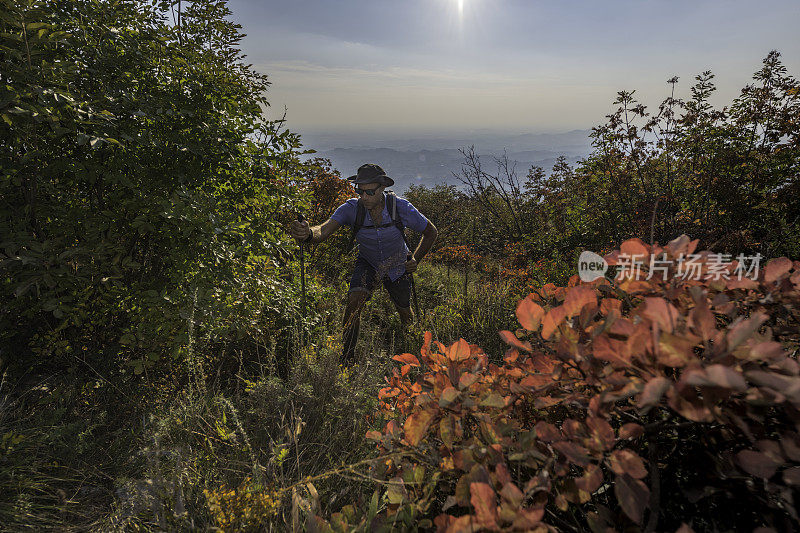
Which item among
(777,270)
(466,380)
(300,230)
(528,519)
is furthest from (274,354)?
(777,270)

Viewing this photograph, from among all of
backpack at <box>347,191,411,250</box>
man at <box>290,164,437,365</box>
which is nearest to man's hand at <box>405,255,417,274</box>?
man at <box>290,164,437,365</box>

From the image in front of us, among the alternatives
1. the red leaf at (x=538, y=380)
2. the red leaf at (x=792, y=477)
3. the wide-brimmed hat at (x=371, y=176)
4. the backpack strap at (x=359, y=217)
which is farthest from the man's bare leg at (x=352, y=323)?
the red leaf at (x=792, y=477)

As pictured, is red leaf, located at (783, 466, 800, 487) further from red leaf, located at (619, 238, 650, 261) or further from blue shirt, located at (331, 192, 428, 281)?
blue shirt, located at (331, 192, 428, 281)

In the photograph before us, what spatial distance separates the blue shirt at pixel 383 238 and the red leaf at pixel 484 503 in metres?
3.08

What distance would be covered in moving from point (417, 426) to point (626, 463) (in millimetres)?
472

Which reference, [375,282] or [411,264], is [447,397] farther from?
[411,264]

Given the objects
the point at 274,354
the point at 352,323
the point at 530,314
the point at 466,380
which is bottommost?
the point at 352,323

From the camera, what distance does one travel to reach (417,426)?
96cm

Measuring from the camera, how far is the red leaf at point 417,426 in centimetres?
94

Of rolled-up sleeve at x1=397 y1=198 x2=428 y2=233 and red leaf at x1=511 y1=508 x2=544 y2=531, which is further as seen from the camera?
rolled-up sleeve at x1=397 y1=198 x2=428 y2=233

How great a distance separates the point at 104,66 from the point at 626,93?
5072 mm

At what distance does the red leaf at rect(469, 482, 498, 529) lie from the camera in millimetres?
716

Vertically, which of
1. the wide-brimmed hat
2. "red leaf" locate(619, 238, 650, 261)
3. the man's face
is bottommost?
"red leaf" locate(619, 238, 650, 261)

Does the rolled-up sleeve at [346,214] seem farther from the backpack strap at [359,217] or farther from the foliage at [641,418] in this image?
the foliage at [641,418]
